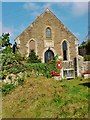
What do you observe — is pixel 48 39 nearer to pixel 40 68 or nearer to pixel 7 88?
pixel 40 68

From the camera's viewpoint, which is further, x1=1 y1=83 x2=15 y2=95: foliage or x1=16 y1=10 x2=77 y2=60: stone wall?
x1=16 y1=10 x2=77 y2=60: stone wall

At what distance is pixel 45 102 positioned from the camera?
1362 cm

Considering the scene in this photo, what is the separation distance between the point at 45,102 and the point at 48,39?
2024 cm

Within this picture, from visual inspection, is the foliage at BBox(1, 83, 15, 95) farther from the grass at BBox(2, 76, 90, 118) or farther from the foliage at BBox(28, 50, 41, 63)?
the foliage at BBox(28, 50, 41, 63)

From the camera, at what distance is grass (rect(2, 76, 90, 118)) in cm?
1194

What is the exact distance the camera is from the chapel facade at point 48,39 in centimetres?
3222

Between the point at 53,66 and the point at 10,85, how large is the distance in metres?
9.05

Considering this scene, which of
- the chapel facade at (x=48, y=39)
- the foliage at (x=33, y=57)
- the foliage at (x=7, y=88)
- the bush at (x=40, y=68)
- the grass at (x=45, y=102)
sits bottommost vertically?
the grass at (x=45, y=102)

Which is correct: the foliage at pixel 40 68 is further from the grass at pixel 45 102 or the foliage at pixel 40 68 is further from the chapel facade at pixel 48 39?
the chapel facade at pixel 48 39

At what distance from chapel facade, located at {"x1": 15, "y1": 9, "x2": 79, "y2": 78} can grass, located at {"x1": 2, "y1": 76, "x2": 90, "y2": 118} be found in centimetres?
1523

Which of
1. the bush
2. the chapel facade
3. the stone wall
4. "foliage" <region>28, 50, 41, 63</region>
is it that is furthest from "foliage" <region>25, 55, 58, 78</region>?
the stone wall

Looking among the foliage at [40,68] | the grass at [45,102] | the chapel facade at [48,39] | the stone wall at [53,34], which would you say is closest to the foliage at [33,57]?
the chapel facade at [48,39]

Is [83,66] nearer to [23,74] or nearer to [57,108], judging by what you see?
[23,74]

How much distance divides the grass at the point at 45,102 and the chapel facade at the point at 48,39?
1523 centimetres
